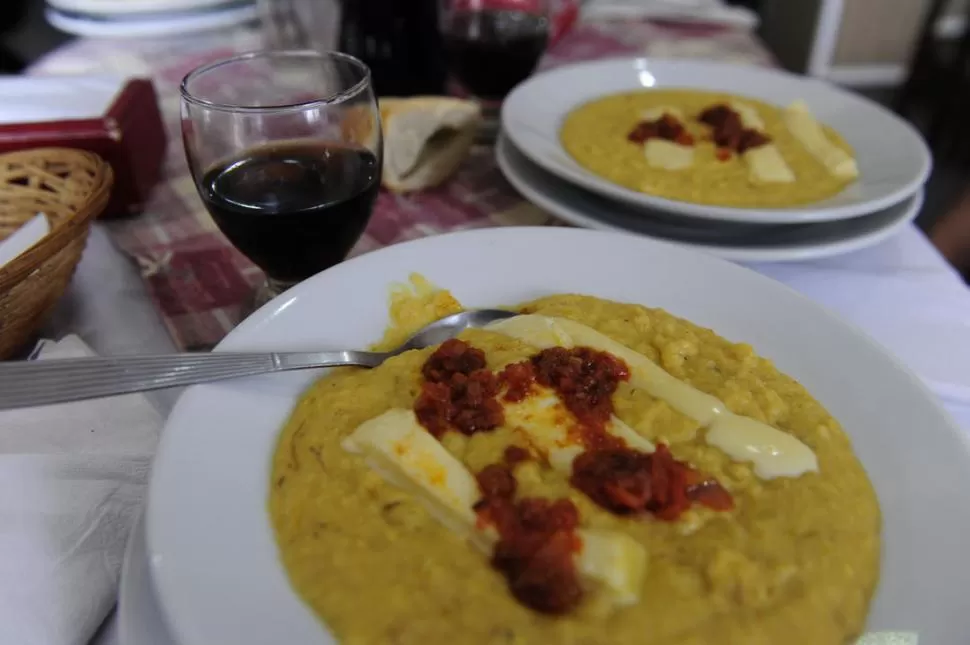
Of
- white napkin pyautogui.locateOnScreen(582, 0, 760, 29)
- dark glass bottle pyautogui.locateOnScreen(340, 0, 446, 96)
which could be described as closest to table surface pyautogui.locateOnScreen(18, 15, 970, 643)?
dark glass bottle pyautogui.locateOnScreen(340, 0, 446, 96)

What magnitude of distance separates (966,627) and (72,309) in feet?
5.08

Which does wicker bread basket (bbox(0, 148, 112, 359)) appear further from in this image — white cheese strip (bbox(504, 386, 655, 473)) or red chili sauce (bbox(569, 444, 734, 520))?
red chili sauce (bbox(569, 444, 734, 520))

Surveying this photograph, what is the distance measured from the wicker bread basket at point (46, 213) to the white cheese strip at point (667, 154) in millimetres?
1213

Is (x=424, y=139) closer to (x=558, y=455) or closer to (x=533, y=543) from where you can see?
(x=558, y=455)

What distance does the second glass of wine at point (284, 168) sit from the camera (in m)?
1.35

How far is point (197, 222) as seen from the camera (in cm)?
181

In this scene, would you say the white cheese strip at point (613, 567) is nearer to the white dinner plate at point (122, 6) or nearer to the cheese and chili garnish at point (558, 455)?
the cheese and chili garnish at point (558, 455)

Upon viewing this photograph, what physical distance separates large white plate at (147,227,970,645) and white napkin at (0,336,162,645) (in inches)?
7.0

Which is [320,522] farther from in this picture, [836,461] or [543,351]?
[836,461]

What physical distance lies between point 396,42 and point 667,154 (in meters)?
0.94

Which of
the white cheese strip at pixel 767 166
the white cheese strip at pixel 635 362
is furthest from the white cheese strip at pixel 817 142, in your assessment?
the white cheese strip at pixel 635 362

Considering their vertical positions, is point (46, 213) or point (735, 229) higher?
point (46, 213)

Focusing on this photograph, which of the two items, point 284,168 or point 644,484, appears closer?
point 644,484

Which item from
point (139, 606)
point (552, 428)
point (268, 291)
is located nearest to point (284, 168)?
point (268, 291)
